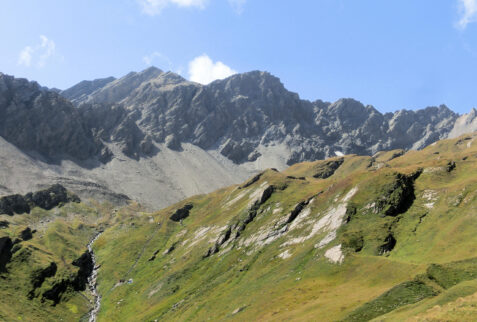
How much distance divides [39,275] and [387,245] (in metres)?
128

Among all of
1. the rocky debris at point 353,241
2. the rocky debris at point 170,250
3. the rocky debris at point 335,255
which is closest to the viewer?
the rocky debris at point 335,255

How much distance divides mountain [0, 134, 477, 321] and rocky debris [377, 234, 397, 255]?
286mm

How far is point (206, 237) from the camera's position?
146000 mm

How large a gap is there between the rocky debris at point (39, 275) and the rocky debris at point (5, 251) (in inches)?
470

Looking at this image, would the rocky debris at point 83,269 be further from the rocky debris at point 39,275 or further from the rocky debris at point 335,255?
the rocky debris at point 335,255

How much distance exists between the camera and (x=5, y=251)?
150 metres

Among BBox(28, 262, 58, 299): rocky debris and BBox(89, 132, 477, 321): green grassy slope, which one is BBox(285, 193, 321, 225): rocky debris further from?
BBox(28, 262, 58, 299): rocky debris

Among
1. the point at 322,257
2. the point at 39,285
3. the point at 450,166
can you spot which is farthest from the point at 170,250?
the point at 450,166

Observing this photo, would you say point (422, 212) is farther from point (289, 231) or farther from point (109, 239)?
point (109, 239)

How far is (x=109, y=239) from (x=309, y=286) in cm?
15403

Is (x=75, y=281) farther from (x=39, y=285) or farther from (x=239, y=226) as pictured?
(x=239, y=226)

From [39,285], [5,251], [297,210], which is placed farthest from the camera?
[5,251]

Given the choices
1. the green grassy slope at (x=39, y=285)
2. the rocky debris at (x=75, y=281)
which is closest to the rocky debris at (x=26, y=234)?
the green grassy slope at (x=39, y=285)

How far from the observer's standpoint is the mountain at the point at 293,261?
5657 centimetres
